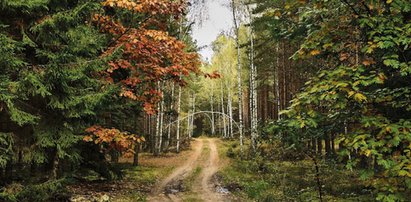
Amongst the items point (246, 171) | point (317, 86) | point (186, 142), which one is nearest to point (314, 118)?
point (317, 86)

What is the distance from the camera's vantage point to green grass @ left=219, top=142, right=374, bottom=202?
10195 millimetres

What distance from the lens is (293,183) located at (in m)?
14.5

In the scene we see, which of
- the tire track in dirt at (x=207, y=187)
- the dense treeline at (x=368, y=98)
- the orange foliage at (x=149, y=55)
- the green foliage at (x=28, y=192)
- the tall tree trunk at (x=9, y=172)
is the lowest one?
the tire track in dirt at (x=207, y=187)

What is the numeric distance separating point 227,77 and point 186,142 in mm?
12033

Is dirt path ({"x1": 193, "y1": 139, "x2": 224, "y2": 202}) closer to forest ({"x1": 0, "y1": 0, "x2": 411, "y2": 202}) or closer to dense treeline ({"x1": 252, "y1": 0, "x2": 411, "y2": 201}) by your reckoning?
forest ({"x1": 0, "y1": 0, "x2": 411, "y2": 202})

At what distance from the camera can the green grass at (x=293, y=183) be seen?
10.2 m

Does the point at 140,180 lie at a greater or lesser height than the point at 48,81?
lesser

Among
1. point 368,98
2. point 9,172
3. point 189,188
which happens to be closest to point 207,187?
point 189,188

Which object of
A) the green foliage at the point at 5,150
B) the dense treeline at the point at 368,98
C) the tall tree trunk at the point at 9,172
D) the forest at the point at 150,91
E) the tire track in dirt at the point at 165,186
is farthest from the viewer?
the tire track in dirt at the point at 165,186

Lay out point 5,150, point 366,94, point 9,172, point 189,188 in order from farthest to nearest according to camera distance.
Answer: point 189,188 → point 9,172 → point 5,150 → point 366,94

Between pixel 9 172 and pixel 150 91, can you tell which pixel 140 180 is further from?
pixel 9 172

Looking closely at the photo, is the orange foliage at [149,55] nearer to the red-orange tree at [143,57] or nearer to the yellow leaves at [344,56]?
the red-orange tree at [143,57]

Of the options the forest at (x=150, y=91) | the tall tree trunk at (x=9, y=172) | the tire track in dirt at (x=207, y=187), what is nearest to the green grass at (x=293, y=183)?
the forest at (x=150, y=91)

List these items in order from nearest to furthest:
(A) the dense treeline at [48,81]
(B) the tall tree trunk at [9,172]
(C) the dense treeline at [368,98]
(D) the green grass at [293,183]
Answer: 1. (C) the dense treeline at [368,98]
2. (A) the dense treeline at [48,81]
3. (B) the tall tree trunk at [9,172]
4. (D) the green grass at [293,183]
